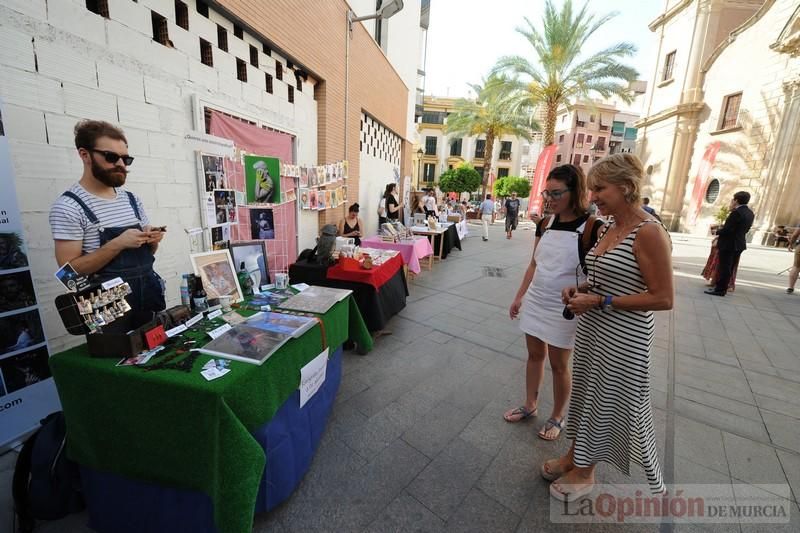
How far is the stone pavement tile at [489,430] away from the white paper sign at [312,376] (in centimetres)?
110

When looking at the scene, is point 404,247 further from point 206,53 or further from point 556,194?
point 556,194

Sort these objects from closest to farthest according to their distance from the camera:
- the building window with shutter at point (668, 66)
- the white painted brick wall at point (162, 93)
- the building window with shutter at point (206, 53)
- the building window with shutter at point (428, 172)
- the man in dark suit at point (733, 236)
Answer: the white painted brick wall at point (162, 93), the building window with shutter at point (206, 53), the man in dark suit at point (733, 236), the building window with shutter at point (668, 66), the building window with shutter at point (428, 172)

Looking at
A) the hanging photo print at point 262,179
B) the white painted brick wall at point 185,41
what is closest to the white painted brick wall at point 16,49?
the white painted brick wall at point 185,41

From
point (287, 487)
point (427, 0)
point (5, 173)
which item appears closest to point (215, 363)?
point (287, 487)

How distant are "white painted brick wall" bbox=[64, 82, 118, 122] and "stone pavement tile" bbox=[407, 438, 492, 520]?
327 cm

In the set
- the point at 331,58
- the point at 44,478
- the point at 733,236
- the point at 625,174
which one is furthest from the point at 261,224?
the point at 733,236

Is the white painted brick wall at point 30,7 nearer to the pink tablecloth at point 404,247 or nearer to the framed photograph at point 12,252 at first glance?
the framed photograph at point 12,252

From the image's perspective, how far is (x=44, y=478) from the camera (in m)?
1.58

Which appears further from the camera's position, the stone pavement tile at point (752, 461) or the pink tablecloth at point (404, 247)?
the pink tablecloth at point (404, 247)

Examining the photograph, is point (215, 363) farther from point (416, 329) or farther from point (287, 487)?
point (416, 329)

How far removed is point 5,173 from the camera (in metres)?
1.91

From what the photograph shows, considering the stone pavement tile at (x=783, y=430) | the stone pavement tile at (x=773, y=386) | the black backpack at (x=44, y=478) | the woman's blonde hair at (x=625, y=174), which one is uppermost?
the woman's blonde hair at (x=625, y=174)

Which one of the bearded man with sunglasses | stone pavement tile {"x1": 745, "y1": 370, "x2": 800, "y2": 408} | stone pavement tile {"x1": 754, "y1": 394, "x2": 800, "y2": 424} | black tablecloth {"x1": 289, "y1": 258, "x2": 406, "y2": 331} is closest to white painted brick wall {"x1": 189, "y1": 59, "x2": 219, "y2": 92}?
the bearded man with sunglasses

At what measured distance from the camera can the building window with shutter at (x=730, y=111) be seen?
15.2 metres
